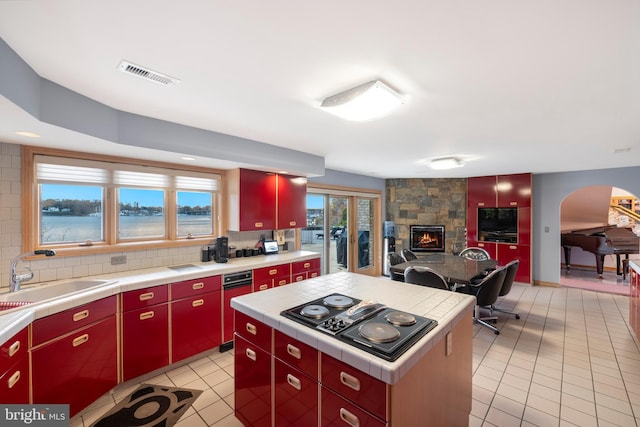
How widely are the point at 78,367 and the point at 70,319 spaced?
1.22 feet

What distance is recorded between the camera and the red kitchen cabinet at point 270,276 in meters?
3.30

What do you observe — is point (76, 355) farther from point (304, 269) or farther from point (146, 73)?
point (304, 269)

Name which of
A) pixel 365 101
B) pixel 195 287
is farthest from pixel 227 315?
pixel 365 101

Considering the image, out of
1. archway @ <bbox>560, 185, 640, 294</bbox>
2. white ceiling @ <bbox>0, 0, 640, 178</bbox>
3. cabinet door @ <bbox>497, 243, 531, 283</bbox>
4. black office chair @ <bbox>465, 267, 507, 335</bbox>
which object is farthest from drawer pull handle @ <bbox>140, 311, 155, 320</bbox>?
archway @ <bbox>560, 185, 640, 294</bbox>

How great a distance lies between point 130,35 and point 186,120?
4.04ft

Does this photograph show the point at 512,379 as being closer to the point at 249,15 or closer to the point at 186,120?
the point at 249,15

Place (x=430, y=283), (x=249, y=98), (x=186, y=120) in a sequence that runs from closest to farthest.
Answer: (x=249, y=98)
(x=186, y=120)
(x=430, y=283)

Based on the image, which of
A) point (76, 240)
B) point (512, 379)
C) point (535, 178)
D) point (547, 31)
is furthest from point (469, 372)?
point (535, 178)

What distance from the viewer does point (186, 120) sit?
252 centimetres

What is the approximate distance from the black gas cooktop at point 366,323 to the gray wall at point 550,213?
223 inches

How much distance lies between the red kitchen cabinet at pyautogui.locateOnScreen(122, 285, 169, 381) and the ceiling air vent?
1751 mm

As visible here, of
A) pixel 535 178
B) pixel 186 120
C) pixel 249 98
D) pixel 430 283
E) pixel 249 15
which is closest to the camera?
pixel 249 15

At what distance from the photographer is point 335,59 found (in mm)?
1517

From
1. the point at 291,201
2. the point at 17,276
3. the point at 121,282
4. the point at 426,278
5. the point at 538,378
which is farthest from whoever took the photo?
the point at 291,201
